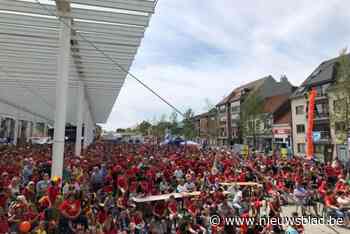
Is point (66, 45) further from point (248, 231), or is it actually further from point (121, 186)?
point (248, 231)

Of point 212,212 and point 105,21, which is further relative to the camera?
point 105,21

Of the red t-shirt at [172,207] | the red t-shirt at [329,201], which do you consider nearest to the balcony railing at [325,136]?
the red t-shirt at [329,201]

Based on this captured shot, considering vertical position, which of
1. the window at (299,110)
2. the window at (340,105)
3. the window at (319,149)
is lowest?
the window at (319,149)

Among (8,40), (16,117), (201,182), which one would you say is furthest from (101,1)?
(16,117)

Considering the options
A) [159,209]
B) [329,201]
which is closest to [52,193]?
[159,209]

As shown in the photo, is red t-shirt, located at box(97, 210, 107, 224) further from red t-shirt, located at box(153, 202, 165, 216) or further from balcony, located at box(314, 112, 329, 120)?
balcony, located at box(314, 112, 329, 120)

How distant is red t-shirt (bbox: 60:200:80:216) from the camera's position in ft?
23.3

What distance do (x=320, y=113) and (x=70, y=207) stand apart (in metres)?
36.3

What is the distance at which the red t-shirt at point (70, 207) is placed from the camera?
710cm

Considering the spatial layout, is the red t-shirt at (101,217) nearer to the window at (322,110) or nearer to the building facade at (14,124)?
the building facade at (14,124)

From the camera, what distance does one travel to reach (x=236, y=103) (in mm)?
60500

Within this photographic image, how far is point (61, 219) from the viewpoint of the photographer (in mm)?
7059

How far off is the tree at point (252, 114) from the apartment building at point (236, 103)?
6.91m

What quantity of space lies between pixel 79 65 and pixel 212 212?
9984 millimetres
